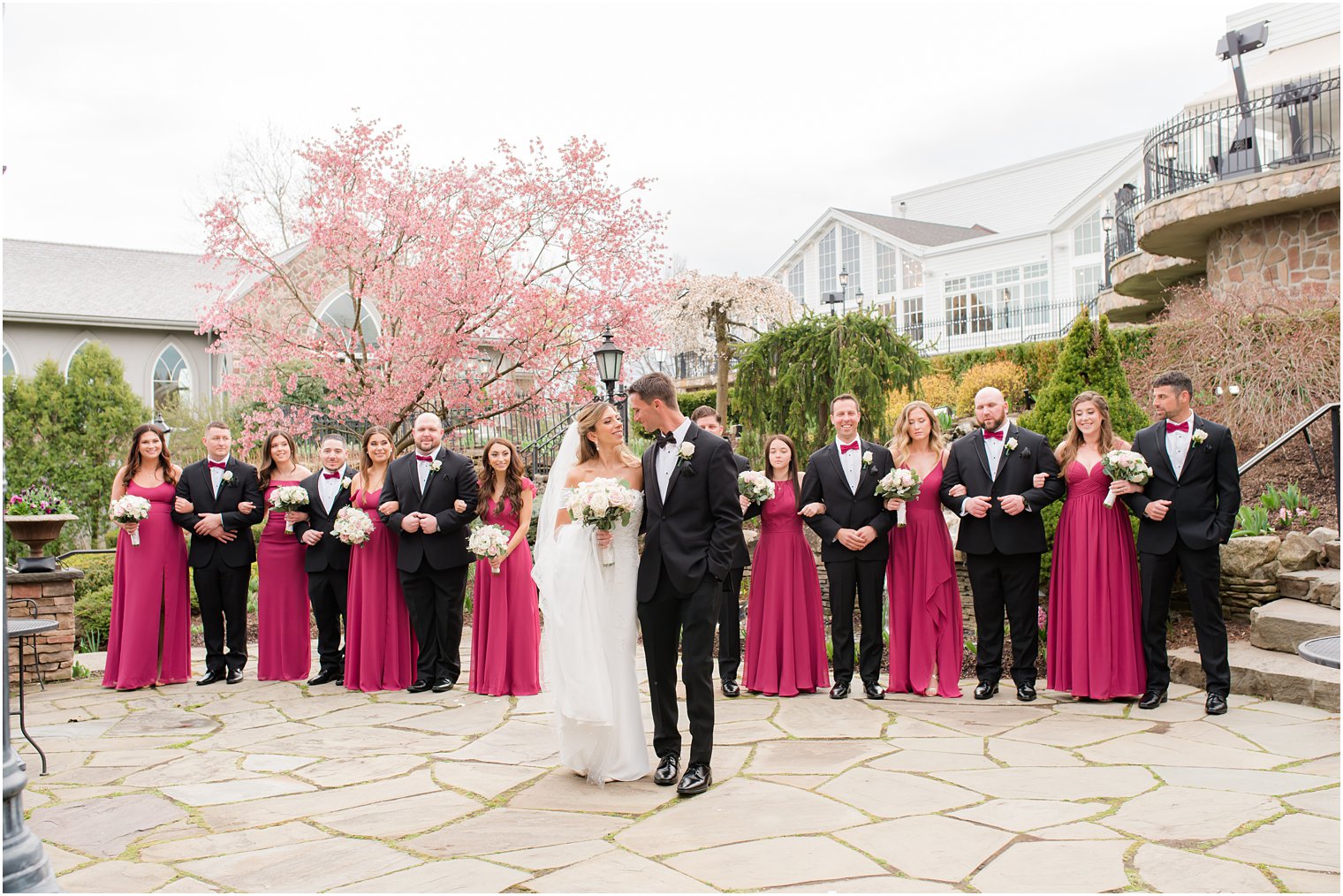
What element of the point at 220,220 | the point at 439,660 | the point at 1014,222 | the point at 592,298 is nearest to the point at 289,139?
the point at 220,220

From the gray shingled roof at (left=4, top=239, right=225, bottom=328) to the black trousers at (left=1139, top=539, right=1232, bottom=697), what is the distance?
22.4 metres

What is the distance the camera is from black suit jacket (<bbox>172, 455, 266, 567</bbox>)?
28.3ft

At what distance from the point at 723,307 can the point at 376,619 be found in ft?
43.7

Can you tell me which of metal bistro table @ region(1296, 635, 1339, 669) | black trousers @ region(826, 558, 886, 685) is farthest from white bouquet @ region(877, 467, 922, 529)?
metal bistro table @ region(1296, 635, 1339, 669)

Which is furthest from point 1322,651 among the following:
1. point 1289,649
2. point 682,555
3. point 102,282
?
point 102,282

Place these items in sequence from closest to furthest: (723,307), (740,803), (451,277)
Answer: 1. (740,803)
2. (451,277)
3. (723,307)

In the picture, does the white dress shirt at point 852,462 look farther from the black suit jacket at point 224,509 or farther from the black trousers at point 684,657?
the black suit jacket at point 224,509

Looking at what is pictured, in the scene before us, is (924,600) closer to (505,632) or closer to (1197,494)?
(1197,494)

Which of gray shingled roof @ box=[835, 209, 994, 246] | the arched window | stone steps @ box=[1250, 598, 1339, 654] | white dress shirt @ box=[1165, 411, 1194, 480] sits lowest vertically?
stone steps @ box=[1250, 598, 1339, 654]

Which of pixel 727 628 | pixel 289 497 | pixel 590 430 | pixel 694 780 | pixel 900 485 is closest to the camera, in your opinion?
pixel 694 780

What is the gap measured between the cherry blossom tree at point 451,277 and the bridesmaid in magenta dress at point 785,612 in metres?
8.37

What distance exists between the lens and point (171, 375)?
25.7 m

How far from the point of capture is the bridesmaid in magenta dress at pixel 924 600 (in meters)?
7.37

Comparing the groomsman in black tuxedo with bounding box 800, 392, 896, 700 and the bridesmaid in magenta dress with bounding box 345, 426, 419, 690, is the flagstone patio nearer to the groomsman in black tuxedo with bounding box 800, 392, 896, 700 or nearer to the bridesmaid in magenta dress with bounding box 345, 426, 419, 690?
the groomsman in black tuxedo with bounding box 800, 392, 896, 700
